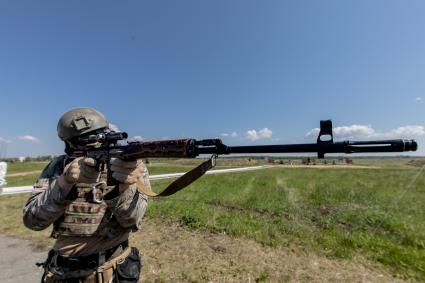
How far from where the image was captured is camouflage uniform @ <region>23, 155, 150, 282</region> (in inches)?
119

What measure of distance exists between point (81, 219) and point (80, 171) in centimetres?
60

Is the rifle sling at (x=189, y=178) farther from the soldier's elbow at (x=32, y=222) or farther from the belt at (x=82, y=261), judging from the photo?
the soldier's elbow at (x=32, y=222)

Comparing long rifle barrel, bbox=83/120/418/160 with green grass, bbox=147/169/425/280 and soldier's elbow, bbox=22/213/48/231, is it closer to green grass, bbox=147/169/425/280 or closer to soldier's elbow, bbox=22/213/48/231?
soldier's elbow, bbox=22/213/48/231

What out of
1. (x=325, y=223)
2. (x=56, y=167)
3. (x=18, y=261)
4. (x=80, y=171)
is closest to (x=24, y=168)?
(x=18, y=261)

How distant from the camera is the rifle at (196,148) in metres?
2.38

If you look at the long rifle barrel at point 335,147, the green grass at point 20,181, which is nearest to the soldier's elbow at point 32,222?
the long rifle barrel at point 335,147

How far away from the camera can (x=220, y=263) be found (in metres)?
6.32

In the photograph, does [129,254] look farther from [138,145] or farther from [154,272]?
[154,272]

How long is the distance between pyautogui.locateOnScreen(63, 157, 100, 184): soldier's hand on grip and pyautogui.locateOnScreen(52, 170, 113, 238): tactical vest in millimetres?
245

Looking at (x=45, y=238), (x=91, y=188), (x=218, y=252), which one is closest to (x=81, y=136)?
(x=91, y=188)

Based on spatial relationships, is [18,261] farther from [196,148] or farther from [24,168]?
[24,168]

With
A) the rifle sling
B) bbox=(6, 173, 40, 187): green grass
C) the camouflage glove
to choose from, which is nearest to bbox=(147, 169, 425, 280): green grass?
the rifle sling

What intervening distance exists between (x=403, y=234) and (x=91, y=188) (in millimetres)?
8621

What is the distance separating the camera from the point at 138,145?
299cm
